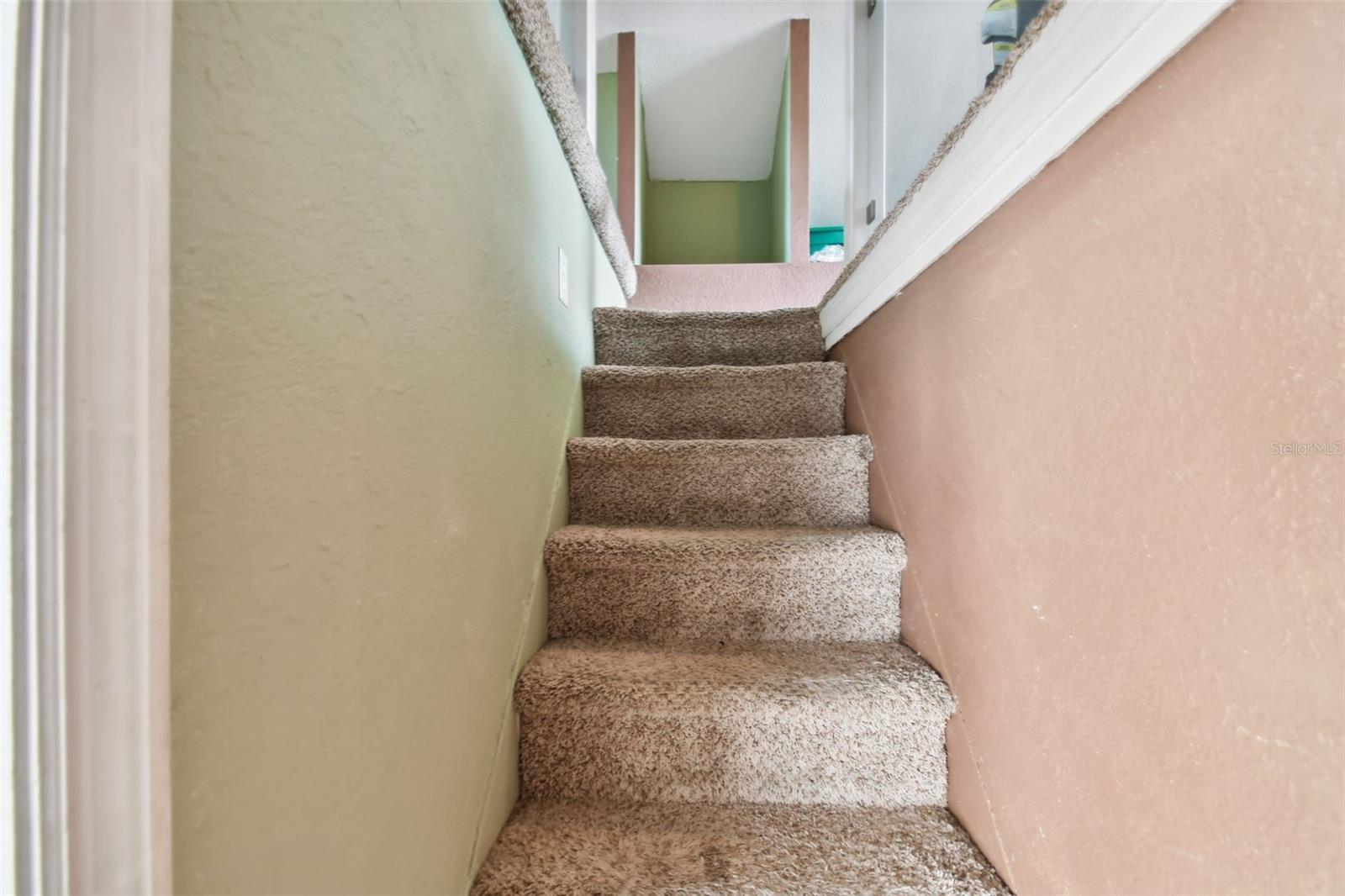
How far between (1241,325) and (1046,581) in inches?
12.5

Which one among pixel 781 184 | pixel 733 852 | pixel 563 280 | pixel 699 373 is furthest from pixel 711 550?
pixel 781 184

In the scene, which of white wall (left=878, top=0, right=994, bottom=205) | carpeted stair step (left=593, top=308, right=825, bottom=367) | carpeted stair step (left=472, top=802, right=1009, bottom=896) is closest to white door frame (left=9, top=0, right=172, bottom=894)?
carpeted stair step (left=472, top=802, right=1009, bottom=896)

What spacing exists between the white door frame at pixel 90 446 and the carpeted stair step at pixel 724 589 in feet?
2.33

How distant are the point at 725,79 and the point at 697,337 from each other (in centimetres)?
233

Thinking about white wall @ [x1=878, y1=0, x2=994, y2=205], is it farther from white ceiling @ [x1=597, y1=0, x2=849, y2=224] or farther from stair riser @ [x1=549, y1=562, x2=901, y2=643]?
stair riser @ [x1=549, y1=562, x2=901, y2=643]

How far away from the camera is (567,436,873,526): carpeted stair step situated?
1151mm

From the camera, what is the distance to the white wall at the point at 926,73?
4.67ft

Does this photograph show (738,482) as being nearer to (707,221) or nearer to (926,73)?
(926,73)

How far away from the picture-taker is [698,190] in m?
3.92

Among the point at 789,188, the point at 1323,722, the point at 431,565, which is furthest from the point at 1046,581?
the point at 789,188

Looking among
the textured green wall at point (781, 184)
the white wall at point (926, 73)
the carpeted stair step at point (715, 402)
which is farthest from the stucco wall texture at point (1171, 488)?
the textured green wall at point (781, 184)

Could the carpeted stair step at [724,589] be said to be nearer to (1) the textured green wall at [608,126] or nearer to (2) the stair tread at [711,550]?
(2) the stair tread at [711,550]

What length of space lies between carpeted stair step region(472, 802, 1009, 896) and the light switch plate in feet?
3.02

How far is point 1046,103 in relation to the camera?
0.55 meters
